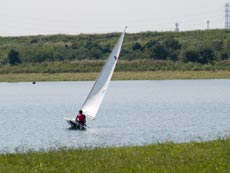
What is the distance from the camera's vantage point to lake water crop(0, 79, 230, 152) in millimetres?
42859

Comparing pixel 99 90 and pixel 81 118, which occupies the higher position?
pixel 99 90

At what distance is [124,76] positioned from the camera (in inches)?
4734

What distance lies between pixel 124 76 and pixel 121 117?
61.0 meters

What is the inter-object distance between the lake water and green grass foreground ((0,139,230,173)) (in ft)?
14.6

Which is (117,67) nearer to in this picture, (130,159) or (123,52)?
(123,52)

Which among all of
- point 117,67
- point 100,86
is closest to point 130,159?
point 100,86

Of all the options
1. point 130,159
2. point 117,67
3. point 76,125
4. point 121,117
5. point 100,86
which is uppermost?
A: point 130,159

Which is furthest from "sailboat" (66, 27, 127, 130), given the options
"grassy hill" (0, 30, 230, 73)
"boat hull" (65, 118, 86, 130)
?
"grassy hill" (0, 30, 230, 73)

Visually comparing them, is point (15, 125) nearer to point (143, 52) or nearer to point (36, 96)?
point (36, 96)

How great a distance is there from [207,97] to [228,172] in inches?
2168

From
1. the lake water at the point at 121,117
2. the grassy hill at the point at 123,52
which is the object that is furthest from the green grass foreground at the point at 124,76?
the lake water at the point at 121,117

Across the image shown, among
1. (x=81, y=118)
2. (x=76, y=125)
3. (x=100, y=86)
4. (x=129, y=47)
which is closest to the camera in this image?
(x=76, y=125)

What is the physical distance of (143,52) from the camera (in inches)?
5655

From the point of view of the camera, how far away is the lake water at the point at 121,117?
1687 inches
